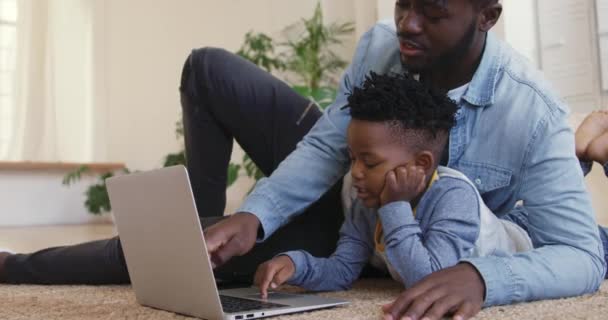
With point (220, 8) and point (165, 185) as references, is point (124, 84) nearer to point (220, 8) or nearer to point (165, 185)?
point (220, 8)

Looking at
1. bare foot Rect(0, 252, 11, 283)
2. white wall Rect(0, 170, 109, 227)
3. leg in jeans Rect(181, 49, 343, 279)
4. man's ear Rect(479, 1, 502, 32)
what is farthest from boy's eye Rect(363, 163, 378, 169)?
white wall Rect(0, 170, 109, 227)

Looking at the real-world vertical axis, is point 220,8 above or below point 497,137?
above

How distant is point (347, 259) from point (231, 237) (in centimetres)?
22

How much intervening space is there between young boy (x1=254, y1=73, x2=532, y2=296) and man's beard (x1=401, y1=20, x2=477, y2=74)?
1.9 inches

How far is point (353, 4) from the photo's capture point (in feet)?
13.0

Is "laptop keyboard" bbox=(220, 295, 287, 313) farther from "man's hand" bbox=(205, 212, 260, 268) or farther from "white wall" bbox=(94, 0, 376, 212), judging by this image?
"white wall" bbox=(94, 0, 376, 212)

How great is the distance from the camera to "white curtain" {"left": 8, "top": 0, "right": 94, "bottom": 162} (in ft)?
14.7

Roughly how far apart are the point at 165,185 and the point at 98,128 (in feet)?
13.4

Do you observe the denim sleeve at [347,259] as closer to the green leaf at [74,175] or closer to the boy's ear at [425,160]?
the boy's ear at [425,160]

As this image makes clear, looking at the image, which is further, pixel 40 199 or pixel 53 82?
pixel 40 199

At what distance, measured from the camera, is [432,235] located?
1.03m

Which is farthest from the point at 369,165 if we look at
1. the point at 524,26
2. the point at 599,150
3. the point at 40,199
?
the point at 40,199

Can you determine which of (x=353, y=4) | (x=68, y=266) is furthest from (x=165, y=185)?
(x=353, y=4)

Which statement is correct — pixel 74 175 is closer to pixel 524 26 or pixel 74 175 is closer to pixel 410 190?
pixel 524 26
